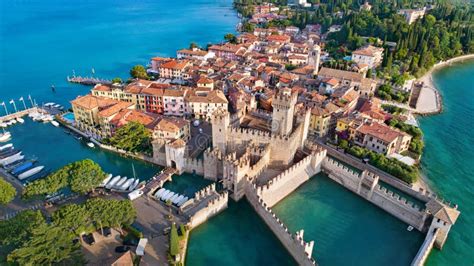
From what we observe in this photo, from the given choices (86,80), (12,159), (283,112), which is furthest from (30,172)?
(86,80)

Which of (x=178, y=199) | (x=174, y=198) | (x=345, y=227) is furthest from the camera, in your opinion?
(x=174, y=198)

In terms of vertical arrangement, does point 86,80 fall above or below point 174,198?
above

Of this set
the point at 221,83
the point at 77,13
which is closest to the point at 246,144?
the point at 221,83

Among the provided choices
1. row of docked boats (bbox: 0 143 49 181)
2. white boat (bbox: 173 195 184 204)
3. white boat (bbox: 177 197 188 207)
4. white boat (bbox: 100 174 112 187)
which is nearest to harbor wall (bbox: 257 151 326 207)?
white boat (bbox: 177 197 188 207)

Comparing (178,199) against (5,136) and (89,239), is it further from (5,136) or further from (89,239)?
(5,136)

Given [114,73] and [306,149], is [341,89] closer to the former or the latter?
[306,149]

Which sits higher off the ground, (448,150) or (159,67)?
(159,67)

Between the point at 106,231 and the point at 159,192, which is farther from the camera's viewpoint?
the point at 159,192
